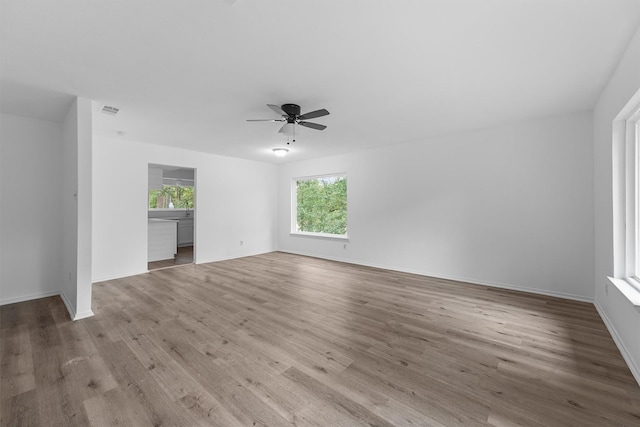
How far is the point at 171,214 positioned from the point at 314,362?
7753mm

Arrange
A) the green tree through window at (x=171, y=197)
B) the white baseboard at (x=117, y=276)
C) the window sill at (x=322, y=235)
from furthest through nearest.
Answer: the green tree through window at (x=171, y=197) < the window sill at (x=322, y=235) < the white baseboard at (x=117, y=276)

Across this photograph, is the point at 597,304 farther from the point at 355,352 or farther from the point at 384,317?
the point at 355,352

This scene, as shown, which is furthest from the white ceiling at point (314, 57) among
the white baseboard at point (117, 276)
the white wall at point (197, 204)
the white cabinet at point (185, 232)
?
the white cabinet at point (185, 232)

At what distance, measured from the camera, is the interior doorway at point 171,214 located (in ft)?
20.1

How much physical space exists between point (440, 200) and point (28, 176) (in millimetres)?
6075

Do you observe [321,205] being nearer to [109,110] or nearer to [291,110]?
[291,110]

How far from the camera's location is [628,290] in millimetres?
2137

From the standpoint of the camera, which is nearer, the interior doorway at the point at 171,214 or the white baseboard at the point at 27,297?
the white baseboard at the point at 27,297

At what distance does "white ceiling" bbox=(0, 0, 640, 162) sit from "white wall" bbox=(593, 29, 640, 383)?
154 mm

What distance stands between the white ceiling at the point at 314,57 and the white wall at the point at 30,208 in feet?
1.15

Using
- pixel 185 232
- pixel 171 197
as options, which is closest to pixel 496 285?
pixel 185 232

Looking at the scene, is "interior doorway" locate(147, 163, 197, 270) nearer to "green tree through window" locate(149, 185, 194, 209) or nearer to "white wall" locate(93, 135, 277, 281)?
"green tree through window" locate(149, 185, 194, 209)

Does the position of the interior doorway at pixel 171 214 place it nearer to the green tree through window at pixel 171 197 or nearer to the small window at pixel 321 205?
the green tree through window at pixel 171 197

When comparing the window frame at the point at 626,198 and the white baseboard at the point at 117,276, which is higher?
the window frame at the point at 626,198
